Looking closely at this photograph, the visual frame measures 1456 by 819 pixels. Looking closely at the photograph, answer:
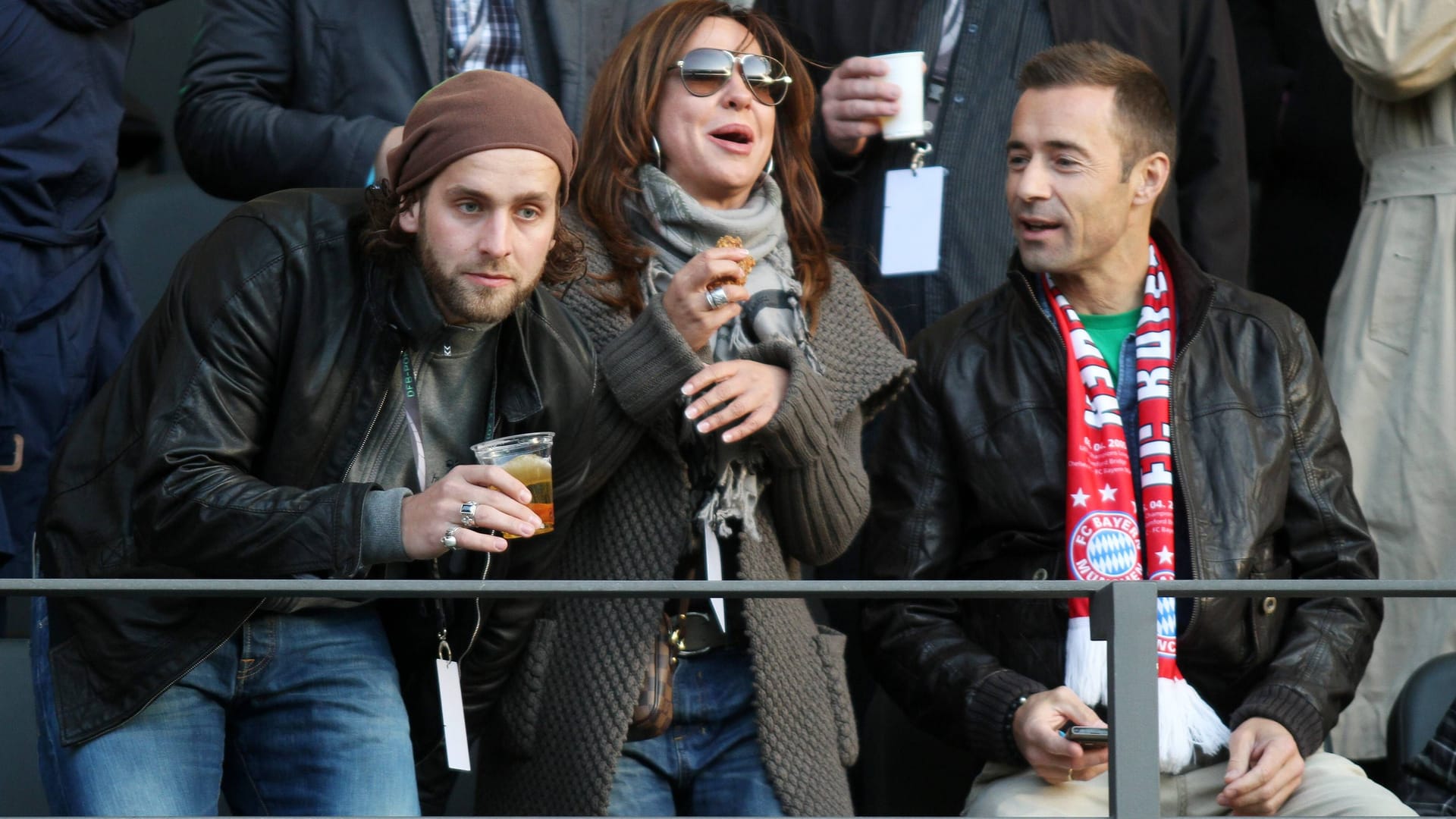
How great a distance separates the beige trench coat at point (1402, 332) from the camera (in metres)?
4.29

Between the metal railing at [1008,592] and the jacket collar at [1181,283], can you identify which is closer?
the metal railing at [1008,592]

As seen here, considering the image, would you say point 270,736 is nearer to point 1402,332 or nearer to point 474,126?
point 474,126

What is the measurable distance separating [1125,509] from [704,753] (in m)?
0.93

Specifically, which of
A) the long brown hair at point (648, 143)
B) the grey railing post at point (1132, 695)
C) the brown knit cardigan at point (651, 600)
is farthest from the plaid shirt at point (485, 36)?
the grey railing post at point (1132, 695)

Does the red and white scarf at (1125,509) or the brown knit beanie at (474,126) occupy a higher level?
the brown knit beanie at (474,126)

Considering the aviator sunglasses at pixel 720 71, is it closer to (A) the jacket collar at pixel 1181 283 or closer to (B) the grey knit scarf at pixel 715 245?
(B) the grey knit scarf at pixel 715 245

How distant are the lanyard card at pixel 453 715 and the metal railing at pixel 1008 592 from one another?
1.11ft

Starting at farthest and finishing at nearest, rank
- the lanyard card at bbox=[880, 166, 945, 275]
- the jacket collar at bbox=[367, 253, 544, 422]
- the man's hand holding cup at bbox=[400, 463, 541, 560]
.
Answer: the lanyard card at bbox=[880, 166, 945, 275]
the jacket collar at bbox=[367, 253, 544, 422]
the man's hand holding cup at bbox=[400, 463, 541, 560]

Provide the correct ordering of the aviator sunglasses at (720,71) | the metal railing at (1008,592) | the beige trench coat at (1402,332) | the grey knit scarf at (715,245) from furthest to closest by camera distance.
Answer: the beige trench coat at (1402,332)
the aviator sunglasses at (720,71)
the grey knit scarf at (715,245)
the metal railing at (1008,592)

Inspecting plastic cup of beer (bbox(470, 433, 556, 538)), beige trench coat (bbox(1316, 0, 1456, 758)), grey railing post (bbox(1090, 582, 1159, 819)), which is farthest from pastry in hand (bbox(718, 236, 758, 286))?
beige trench coat (bbox(1316, 0, 1456, 758))

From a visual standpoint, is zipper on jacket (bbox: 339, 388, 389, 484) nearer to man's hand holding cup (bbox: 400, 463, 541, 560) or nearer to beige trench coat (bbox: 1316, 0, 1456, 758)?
man's hand holding cup (bbox: 400, 463, 541, 560)

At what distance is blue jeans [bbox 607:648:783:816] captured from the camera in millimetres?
3217

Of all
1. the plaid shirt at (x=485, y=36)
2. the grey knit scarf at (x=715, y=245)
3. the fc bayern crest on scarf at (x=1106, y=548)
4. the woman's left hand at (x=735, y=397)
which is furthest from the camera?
the plaid shirt at (x=485, y=36)

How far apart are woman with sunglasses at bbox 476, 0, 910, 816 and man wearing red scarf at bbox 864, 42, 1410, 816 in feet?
1.01
